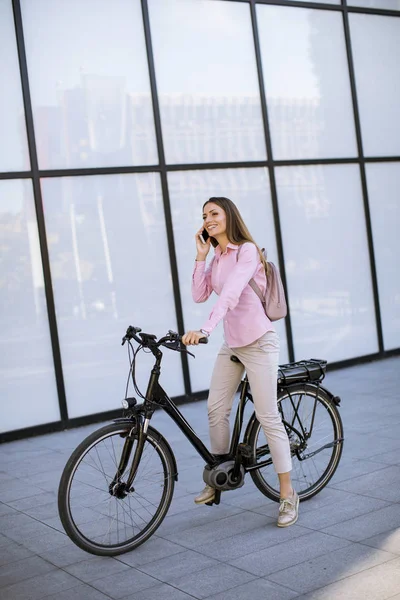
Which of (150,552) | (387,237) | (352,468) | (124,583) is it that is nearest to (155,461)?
(150,552)

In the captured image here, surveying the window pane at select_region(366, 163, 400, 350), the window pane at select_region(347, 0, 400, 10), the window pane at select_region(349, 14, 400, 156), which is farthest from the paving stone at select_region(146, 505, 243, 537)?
the window pane at select_region(347, 0, 400, 10)

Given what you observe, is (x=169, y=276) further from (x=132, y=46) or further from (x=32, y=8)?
(x=32, y=8)

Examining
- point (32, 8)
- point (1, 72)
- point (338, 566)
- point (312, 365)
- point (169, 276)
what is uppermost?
point (32, 8)

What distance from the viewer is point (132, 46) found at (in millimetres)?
8734

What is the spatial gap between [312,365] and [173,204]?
4289mm

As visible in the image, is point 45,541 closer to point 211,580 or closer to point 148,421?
point 148,421

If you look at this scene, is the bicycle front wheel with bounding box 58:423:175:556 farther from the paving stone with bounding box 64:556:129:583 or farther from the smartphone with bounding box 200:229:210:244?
the smartphone with bounding box 200:229:210:244

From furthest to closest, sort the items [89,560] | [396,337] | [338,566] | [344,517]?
[396,337], [344,517], [89,560], [338,566]

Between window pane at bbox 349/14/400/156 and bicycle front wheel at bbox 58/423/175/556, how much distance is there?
699 cm

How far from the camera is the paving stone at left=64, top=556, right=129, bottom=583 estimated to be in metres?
4.09

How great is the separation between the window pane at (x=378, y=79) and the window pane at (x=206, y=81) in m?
1.62

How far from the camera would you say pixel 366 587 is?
359cm

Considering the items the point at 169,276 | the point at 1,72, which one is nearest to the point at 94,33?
the point at 1,72

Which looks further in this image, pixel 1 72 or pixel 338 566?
pixel 1 72
